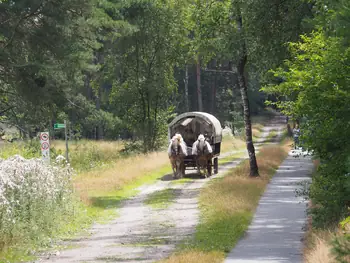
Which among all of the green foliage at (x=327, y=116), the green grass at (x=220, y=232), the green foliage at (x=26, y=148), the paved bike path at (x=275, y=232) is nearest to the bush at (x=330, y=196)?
the green foliage at (x=327, y=116)

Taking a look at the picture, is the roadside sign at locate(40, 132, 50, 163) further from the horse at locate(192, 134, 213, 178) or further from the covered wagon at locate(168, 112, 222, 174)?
the covered wagon at locate(168, 112, 222, 174)

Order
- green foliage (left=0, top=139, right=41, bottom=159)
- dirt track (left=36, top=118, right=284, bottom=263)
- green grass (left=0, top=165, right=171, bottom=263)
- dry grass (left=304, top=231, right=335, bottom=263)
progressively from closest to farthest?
dry grass (left=304, top=231, right=335, bottom=263)
dirt track (left=36, top=118, right=284, bottom=263)
green grass (left=0, top=165, right=171, bottom=263)
green foliage (left=0, top=139, right=41, bottom=159)

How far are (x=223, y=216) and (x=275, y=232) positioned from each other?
325cm

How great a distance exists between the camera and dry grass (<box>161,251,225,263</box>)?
14.1 m

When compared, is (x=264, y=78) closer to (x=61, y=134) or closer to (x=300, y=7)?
(x=300, y=7)

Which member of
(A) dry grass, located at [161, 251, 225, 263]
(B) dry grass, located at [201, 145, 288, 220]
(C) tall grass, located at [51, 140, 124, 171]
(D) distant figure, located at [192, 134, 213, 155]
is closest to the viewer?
(A) dry grass, located at [161, 251, 225, 263]

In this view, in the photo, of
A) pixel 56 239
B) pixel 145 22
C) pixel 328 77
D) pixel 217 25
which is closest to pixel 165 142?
pixel 145 22

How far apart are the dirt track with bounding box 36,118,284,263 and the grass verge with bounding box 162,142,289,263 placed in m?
0.38

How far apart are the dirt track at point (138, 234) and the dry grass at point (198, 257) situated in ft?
3.06

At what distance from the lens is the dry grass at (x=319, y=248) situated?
11948 mm

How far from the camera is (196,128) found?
3962 centimetres

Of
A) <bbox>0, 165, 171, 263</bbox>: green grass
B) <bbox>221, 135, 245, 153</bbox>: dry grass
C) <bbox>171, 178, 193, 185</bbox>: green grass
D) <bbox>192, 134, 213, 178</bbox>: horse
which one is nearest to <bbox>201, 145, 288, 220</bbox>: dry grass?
<bbox>192, 134, 213, 178</bbox>: horse

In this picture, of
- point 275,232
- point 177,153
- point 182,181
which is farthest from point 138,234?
point 177,153

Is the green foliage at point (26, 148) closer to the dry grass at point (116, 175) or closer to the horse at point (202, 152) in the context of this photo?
the dry grass at point (116, 175)
